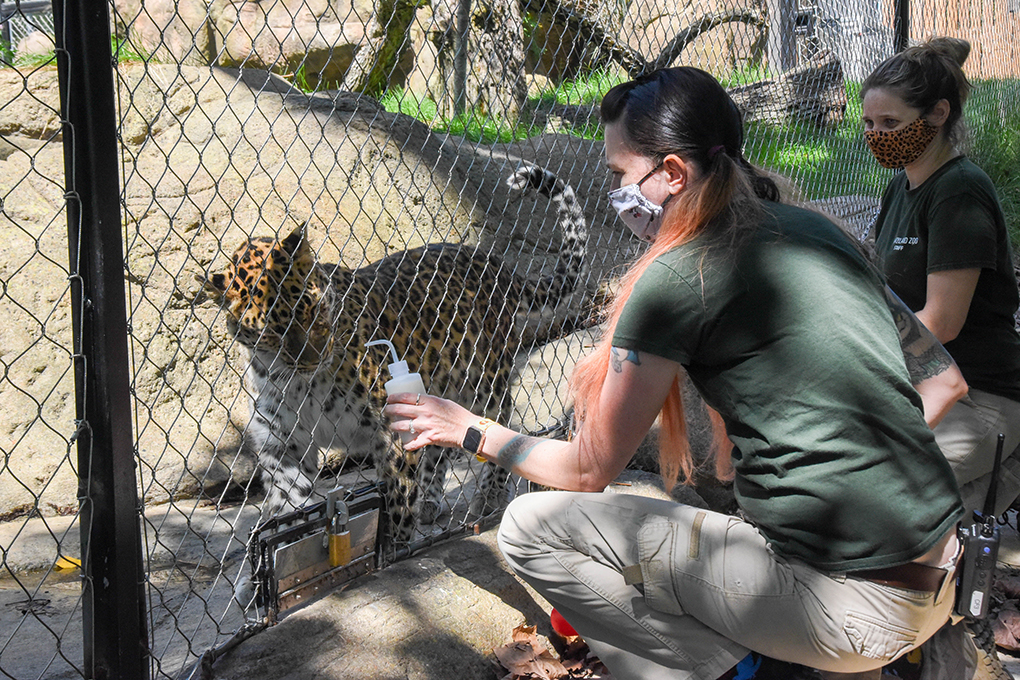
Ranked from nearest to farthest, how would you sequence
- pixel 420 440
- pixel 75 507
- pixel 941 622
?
pixel 941 622 → pixel 420 440 → pixel 75 507

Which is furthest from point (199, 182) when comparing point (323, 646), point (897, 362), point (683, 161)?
point (897, 362)

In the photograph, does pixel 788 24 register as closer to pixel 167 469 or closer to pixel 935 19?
pixel 935 19

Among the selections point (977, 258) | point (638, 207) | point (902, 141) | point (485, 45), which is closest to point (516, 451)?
point (638, 207)

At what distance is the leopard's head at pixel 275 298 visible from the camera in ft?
12.4

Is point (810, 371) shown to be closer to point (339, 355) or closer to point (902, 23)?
point (339, 355)

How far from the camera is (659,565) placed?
2.29 m

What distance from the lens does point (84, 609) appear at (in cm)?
240

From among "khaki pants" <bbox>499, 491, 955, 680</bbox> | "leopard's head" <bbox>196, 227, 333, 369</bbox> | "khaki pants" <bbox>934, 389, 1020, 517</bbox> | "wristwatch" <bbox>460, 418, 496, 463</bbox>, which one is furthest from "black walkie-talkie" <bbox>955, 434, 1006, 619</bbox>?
"leopard's head" <bbox>196, 227, 333, 369</bbox>

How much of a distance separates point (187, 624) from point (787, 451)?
2693mm

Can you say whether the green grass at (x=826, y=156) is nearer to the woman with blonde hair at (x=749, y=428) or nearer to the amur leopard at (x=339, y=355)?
the amur leopard at (x=339, y=355)

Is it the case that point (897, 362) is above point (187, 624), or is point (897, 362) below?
above

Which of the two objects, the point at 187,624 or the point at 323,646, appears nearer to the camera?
the point at 323,646

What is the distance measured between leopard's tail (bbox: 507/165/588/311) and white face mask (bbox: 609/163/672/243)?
7.32 ft

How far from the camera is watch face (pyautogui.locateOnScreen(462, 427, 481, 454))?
8.08ft
